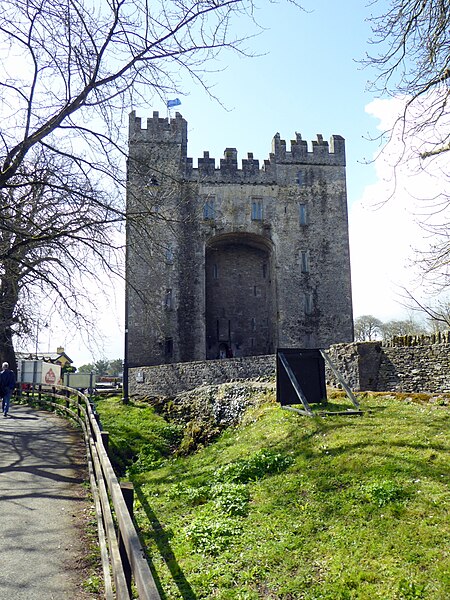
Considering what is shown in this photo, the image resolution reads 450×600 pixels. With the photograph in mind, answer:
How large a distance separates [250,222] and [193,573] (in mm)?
30776

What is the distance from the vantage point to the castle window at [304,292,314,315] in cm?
3500

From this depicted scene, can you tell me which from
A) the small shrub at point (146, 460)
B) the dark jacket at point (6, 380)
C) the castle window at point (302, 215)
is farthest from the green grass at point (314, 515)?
the castle window at point (302, 215)

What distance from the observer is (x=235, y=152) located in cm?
3650

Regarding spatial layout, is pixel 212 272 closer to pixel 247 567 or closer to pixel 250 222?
pixel 250 222

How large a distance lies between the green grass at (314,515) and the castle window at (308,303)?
25.0m

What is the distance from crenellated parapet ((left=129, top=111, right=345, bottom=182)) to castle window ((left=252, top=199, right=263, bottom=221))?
1.56 metres

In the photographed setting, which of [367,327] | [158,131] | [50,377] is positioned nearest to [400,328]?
[367,327]

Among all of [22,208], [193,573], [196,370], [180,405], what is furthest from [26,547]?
[196,370]

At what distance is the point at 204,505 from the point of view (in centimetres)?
738

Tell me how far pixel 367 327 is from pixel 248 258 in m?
30.8

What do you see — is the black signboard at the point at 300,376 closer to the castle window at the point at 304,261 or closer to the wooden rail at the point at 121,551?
the wooden rail at the point at 121,551

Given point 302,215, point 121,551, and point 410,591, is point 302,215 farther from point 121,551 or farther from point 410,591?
point 121,551

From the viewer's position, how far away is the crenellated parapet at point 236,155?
1383 inches

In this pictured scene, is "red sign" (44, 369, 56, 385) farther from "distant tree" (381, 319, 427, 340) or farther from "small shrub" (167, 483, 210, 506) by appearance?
"distant tree" (381, 319, 427, 340)
